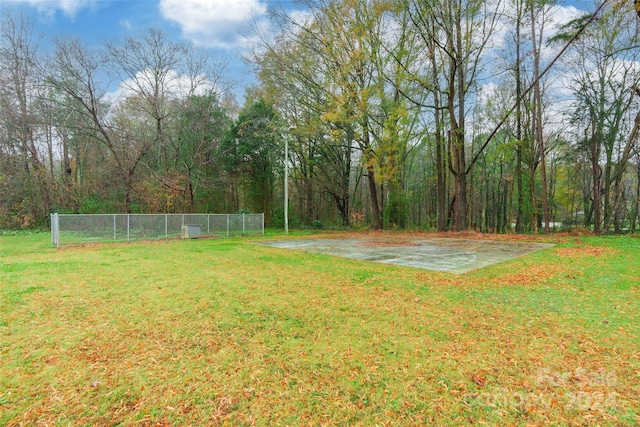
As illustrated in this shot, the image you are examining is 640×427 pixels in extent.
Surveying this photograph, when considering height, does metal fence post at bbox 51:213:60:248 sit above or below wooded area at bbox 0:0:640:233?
below

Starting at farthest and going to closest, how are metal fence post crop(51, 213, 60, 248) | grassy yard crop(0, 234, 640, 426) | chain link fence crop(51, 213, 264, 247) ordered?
chain link fence crop(51, 213, 264, 247) → metal fence post crop(51, 213, 60, 248) → grassy yard crop(0, 234, 640, 426)

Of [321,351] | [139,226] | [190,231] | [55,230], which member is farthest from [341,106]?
[321,351]

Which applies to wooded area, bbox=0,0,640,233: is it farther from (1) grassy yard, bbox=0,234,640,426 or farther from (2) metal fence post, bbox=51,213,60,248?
(1) grassy yard, bbox=0,234,640,426

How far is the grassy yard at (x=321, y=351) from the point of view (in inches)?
69.0

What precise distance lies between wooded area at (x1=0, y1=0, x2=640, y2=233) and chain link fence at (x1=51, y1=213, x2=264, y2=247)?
13.1 feet

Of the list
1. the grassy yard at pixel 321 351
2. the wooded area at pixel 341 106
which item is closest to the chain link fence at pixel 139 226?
the wooded area at pixel 341 106

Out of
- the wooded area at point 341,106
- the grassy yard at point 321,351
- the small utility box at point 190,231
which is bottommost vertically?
the grassy yard at point 321,351

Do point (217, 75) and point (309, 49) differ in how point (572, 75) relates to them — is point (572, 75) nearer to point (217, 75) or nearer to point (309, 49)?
point (309, 49)

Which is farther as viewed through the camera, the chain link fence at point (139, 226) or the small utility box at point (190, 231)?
the small utility box at point (190, 231)

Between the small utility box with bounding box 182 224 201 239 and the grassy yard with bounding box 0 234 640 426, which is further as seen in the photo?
the small utility box with bounding box 182 224 201 239

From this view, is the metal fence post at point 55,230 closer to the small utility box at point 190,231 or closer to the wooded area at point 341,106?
the small utility box at point 190,231

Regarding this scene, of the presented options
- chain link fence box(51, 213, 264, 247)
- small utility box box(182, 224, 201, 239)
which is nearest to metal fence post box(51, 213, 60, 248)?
chain link fence box(51, 213, 264, 247)

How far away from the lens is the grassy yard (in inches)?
69.0

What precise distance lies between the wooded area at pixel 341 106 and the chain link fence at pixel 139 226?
400 centimetres
